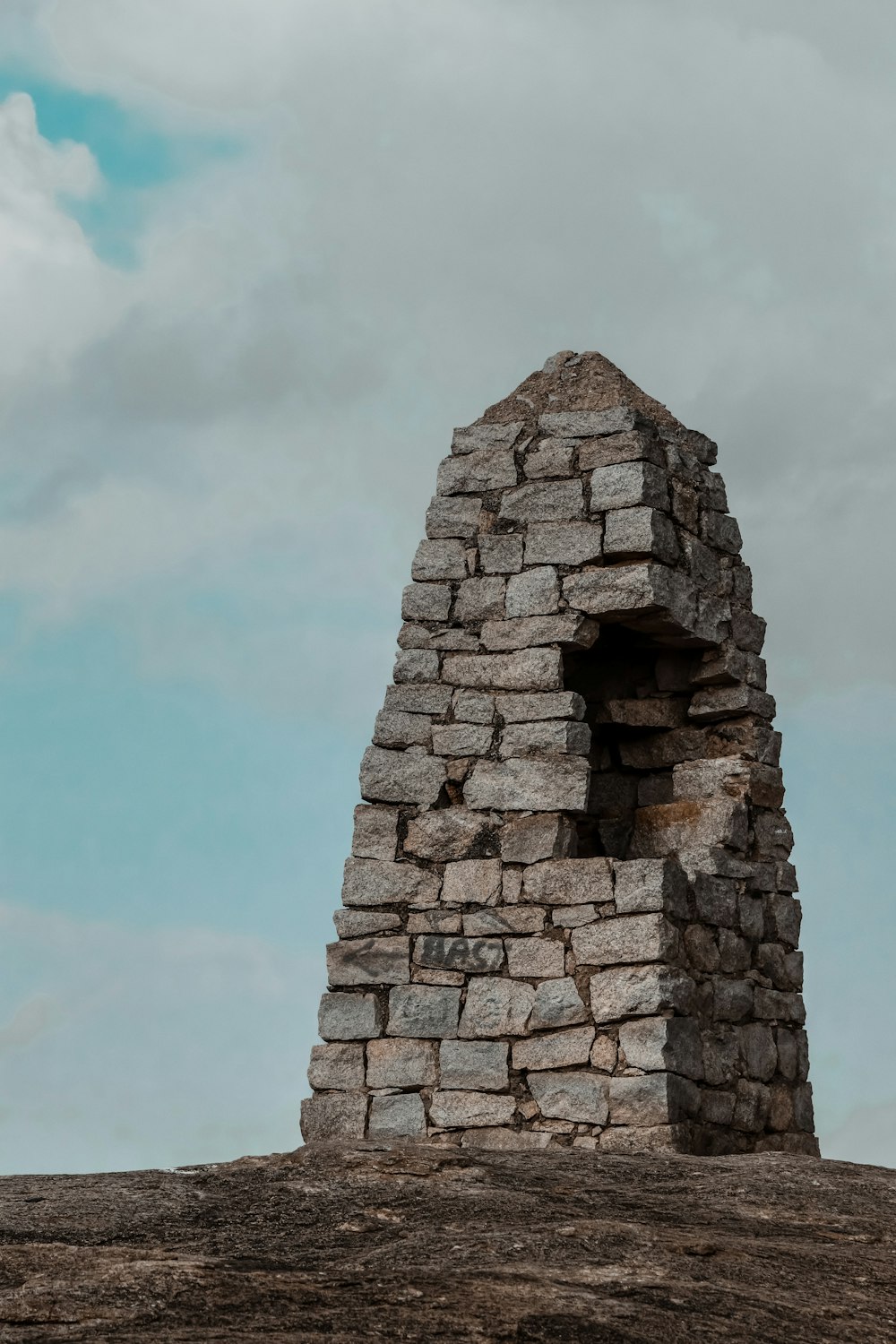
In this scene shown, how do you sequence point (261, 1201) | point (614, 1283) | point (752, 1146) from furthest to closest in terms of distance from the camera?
point (752, 1146) → point (261, 1201) → point (614, 1283)

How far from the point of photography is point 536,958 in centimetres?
838

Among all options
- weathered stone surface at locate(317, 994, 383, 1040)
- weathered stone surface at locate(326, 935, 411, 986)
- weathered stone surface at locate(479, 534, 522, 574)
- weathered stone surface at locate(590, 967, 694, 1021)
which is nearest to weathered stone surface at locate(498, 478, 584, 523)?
weathered stone surface at locate(479, 534, 522, 574)

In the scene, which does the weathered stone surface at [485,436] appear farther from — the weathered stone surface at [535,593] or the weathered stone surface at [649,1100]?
the weathered stone surface at [649,1100]

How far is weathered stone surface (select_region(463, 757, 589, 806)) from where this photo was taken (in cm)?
865

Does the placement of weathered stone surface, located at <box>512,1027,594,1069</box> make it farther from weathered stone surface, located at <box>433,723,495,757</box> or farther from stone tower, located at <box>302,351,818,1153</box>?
weathered stone surface, located at <box>433,723,495,757</box>

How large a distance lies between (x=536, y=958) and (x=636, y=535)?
2.41 meters

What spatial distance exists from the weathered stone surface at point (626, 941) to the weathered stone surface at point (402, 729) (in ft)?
4.71

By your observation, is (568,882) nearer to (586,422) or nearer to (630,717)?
(630,717)

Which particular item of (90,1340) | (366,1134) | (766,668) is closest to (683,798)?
(766,668)

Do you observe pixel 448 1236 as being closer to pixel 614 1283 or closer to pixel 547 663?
pixel 614 1283

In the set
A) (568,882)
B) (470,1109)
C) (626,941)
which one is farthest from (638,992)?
(470,1109)

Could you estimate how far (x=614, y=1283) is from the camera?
14.6 ft

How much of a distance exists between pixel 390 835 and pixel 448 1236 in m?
4.14

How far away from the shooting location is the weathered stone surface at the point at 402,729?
9.06 meters
